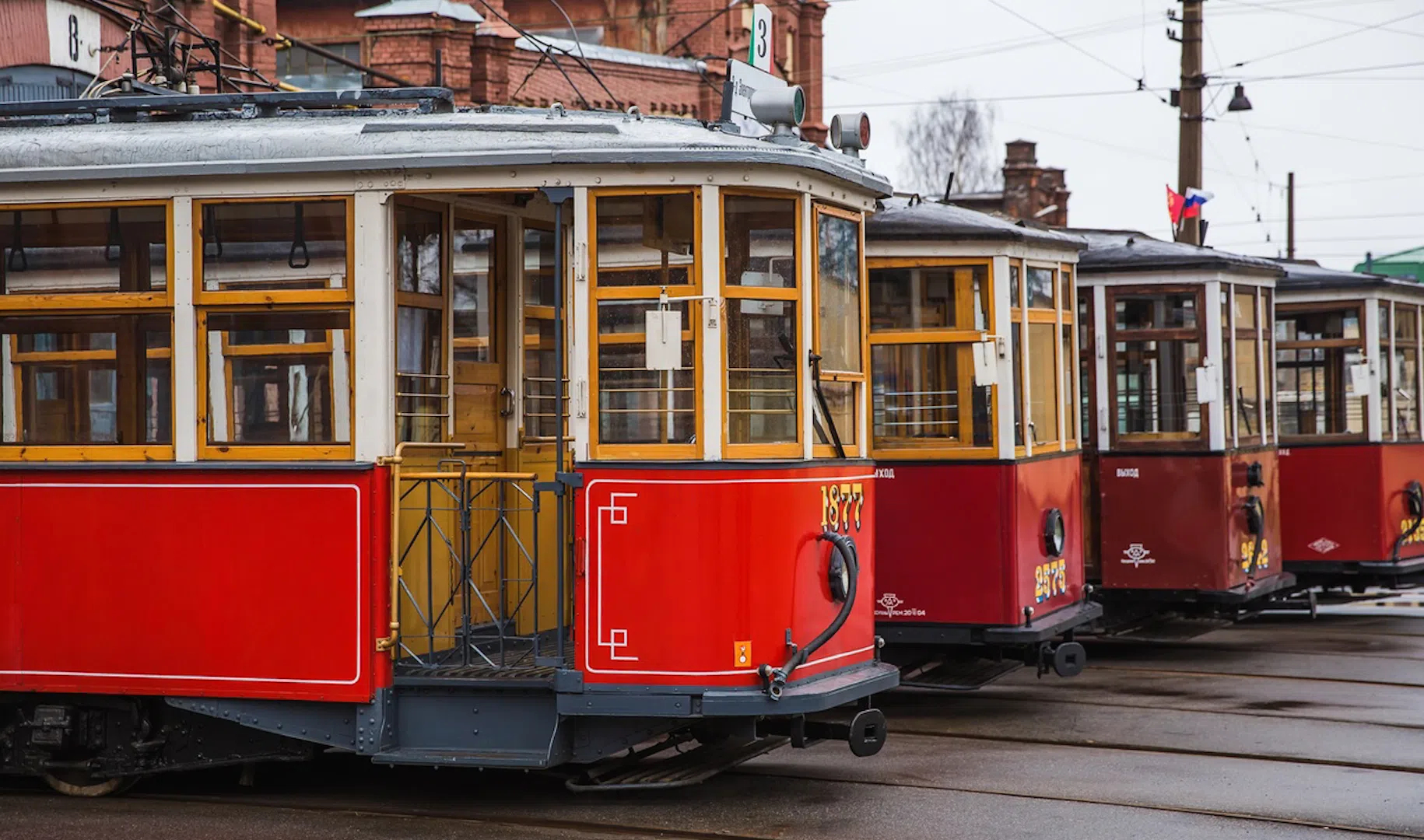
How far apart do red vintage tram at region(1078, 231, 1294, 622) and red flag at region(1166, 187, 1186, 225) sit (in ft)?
26.2

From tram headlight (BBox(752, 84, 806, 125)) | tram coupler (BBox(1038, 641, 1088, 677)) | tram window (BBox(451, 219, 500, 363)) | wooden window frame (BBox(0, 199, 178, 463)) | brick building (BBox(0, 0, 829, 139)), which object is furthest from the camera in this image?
brick building (BBox(0, 0, 829, 139))

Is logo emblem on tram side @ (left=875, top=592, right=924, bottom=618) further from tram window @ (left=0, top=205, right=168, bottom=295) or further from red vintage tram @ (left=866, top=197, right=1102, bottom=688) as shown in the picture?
tram window @ (left=0, top=205, right=168, bottom=295)

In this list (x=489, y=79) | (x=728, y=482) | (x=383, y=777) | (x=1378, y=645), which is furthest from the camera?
(x=489, y=79)

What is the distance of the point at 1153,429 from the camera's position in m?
13.5

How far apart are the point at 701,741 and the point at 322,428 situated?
2463mm

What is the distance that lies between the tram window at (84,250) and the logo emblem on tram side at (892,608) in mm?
5073

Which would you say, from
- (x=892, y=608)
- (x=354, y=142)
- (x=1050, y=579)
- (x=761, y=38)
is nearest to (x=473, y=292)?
(x=354, y=142)

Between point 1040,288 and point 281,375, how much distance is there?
556 cm

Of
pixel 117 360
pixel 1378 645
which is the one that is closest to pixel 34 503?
pixel 117 360

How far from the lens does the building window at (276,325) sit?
809 centimetres

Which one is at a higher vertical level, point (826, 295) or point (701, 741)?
point (826, 295)

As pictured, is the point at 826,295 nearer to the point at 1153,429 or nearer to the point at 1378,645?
the point at 1153,429

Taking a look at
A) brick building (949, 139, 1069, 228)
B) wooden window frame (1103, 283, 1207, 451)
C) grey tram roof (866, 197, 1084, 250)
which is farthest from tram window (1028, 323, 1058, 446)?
brick building (949, 139, 1069, 228)

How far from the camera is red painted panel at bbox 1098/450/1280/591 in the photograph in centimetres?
1331
